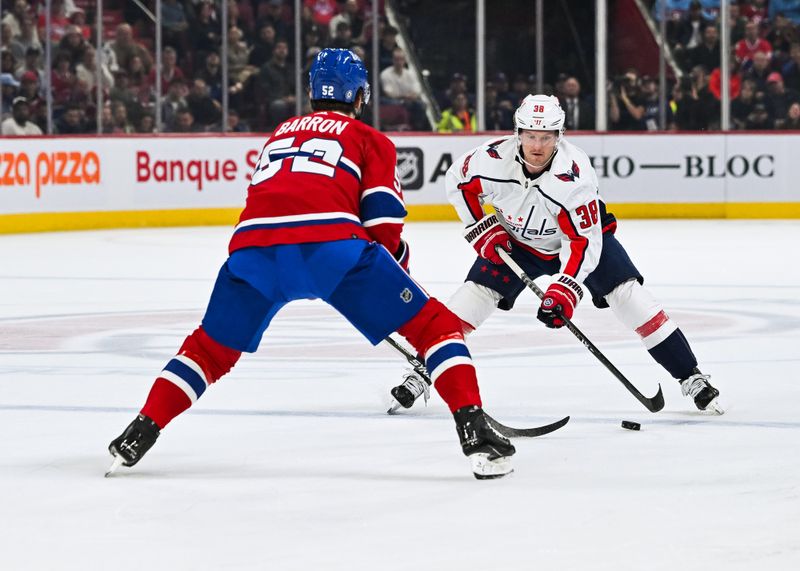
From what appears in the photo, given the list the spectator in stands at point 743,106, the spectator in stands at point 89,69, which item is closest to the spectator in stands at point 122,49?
the spectator in stands at point 89,69

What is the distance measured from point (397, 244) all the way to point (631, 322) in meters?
1.26

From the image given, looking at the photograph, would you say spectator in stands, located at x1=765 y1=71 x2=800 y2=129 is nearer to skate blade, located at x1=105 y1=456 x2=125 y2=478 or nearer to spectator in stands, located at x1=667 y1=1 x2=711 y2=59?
spectator in stands, located at x1=667 y1=1 x2=711 y2=59

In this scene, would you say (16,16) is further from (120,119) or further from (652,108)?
(652,108)

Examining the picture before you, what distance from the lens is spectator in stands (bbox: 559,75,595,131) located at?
1489cm

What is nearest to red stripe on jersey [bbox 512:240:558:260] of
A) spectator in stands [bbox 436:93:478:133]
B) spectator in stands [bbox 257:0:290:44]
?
spectator in stands [bbox 257:0:290:44]

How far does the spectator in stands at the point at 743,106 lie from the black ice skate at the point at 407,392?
34.7 feet

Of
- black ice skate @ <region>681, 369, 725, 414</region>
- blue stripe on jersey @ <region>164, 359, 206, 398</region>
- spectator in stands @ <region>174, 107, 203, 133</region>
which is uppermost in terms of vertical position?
blue stripe on jersey @ <region>164, 359, 206, 398</region>

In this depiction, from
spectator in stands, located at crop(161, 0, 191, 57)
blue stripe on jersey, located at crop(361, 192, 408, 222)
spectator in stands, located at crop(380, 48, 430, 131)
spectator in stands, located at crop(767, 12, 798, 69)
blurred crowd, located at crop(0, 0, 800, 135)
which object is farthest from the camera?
spectator in stands, located at crop(767, 12, 798, 69)

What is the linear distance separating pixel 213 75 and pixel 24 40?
74.3 inches

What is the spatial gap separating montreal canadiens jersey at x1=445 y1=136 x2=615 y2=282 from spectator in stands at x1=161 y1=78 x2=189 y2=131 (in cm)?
919

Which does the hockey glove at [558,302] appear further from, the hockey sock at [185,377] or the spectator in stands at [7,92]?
the spectator in stands at [7,92]

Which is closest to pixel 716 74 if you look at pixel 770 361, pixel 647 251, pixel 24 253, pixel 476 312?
pixel 647 251

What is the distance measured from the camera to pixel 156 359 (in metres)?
5.71

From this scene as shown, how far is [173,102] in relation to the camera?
1380 centimetres
